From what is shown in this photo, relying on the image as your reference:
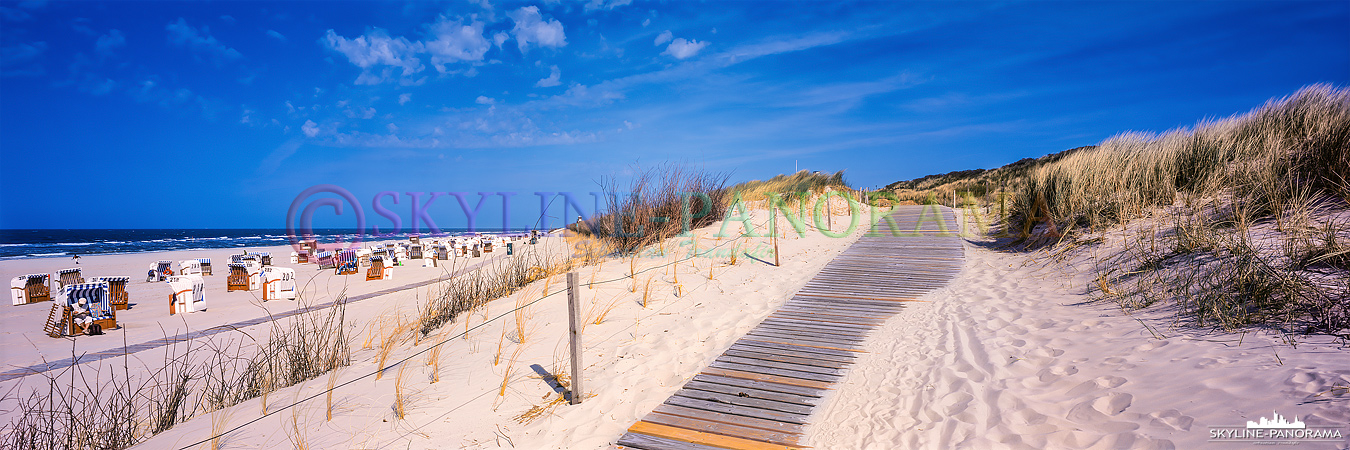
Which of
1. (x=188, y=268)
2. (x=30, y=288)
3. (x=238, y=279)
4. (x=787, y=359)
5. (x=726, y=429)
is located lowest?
(x=726, y=429)

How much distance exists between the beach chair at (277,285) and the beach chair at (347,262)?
13.5 ft

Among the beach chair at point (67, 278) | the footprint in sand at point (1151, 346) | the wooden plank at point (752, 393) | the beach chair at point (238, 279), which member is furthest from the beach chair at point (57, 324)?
the footprint in sand at point (1151, 346)

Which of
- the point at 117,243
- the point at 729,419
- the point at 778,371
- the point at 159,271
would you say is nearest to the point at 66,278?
the point at 159,271

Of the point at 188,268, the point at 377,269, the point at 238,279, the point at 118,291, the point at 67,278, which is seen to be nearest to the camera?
the point at 118,291

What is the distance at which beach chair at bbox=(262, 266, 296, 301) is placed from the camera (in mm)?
10781

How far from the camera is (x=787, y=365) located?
4379 mm

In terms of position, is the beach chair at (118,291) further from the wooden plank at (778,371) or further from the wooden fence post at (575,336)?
the wooden plank at (778,371)

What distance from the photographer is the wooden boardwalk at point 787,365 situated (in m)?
3.32

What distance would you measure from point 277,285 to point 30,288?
5.13 meters

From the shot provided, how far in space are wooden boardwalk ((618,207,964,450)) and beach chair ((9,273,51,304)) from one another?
49.1 feet

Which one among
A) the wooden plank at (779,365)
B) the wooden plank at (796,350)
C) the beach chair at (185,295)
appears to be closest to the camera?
the wooden plank at (779,365)

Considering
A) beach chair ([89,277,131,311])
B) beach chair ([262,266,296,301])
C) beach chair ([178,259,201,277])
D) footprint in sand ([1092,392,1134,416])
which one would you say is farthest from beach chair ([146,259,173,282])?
footprint in sand ([1092,392,1134,416])

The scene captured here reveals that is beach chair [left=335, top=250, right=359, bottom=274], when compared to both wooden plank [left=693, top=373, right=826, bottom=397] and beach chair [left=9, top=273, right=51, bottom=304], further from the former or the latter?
wooden plank [left=693, top=373, right=826, bottom=397]

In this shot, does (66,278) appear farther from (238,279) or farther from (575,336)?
(575,336)
